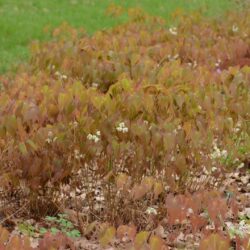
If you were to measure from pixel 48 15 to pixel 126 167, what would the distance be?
340 inches

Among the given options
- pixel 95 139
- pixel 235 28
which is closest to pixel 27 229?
pixel 95 139

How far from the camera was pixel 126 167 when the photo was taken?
5.14 m

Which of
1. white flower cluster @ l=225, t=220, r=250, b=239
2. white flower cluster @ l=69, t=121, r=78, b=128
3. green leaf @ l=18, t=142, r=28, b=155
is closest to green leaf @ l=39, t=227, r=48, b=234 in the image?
green leaf @ l=18, t=142, r=28, b=155

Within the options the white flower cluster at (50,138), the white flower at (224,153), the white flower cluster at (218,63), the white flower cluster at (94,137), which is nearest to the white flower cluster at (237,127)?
the white flower at (224,153)

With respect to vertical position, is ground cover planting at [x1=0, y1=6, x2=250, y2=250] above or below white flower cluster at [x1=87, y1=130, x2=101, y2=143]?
below

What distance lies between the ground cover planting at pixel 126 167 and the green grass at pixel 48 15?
3.79 meters

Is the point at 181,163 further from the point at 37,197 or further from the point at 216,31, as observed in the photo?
the point at 216,31

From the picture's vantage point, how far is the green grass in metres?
11.2

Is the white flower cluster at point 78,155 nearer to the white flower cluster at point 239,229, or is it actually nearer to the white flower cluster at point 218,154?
the white flower cluster at point 218,154

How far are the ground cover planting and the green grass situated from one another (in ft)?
12.4

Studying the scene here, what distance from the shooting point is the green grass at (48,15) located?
11180mm

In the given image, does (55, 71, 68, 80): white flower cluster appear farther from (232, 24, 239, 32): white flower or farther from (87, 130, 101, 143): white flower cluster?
(232, 24, 239, 32): white flower

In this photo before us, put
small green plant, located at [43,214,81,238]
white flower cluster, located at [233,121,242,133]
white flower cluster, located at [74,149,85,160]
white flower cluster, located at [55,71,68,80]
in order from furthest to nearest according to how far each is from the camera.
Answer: white flower cluster, located at [55,71,68,80], white flower cluster, located at [233,121,242,133], white flower cluster, located at [74,149,85,160], small green plant, located at [43,214,81,238]

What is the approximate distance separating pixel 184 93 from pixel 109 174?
194 cm
